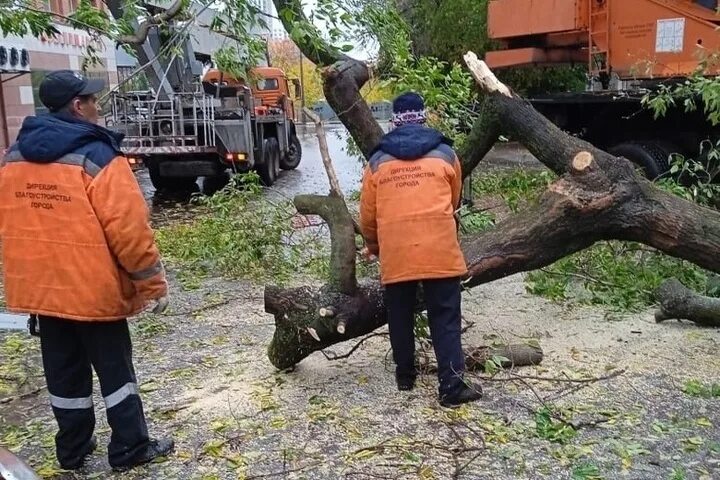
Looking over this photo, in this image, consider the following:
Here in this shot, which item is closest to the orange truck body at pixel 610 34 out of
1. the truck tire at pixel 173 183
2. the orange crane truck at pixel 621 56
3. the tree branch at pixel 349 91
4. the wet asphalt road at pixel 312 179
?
the orange crane truck at pixel 621 56

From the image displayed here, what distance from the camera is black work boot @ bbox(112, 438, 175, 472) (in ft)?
11.6

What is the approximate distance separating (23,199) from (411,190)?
175 cm

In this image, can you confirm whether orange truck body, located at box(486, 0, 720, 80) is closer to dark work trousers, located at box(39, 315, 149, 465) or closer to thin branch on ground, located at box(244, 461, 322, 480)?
thin branch on ground, located at box(244, 461, 322, 480)

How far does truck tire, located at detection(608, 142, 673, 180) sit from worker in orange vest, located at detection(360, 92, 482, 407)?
6.38m

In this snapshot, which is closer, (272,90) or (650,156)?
(650,156)

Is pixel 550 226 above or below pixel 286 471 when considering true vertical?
above

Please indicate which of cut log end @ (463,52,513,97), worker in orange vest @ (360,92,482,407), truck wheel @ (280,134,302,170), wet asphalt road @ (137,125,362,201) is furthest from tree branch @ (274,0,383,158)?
truck wheel @ (280,134,302,170)

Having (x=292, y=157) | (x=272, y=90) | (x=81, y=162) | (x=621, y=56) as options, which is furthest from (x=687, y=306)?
(x=272, y=90)

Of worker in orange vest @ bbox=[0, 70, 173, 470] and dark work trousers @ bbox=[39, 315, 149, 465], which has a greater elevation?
worker in orange vest @ bbox=[0, 70, 173, 470]

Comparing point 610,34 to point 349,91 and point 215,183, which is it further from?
point 215,183

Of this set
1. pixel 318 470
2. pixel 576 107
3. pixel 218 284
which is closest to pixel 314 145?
pixel 576 107

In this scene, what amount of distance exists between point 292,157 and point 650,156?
959 cm

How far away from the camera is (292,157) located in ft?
59.0

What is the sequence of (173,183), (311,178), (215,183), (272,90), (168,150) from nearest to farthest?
1. (168,150)
2. (215,183)
3. (173,183)
4. (311,178)
5. (272,90)
